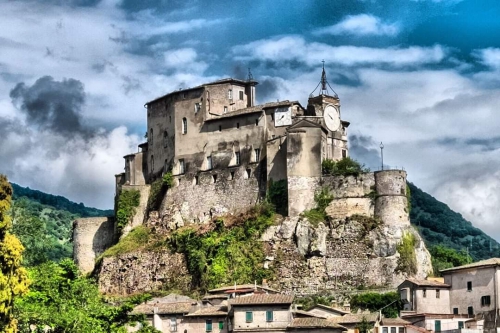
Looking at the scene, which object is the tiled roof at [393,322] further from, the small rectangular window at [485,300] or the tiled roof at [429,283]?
the tiled roof at [429,283]

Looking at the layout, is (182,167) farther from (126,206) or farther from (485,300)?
Answer: (485,300)

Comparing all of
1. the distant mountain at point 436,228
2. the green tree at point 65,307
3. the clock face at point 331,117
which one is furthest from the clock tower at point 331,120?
the distant mountain at point 436,228

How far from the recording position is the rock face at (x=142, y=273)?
348 feet

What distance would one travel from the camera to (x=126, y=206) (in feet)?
382

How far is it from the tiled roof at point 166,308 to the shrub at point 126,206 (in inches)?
1054

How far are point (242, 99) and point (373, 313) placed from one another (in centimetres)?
3370

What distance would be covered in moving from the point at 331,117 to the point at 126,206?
2062 centimetres

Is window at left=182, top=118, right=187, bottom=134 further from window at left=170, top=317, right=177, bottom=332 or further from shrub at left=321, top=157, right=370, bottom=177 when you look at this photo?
window at left=170, top=317, right=177, bottom=332

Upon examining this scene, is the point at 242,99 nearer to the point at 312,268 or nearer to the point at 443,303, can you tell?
the point at 312,268

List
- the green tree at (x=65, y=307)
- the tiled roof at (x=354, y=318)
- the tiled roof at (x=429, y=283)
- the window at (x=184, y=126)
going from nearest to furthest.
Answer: the green tree at (x=65, y=307), the tiled roof at (x=354, y=318), the tiled roof at (x=429, y=283), the window at (x=184, y=126)

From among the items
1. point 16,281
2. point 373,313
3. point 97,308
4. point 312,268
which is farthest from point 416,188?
point 16,281

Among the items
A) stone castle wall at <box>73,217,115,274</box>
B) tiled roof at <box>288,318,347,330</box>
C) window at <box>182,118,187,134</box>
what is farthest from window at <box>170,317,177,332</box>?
stone castle wall at <box>73,217,115,274</box>

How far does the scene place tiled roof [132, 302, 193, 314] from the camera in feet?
274

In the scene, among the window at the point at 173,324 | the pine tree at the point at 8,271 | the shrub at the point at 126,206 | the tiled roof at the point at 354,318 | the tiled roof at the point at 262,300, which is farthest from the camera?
the shrub at the point at 126,206
